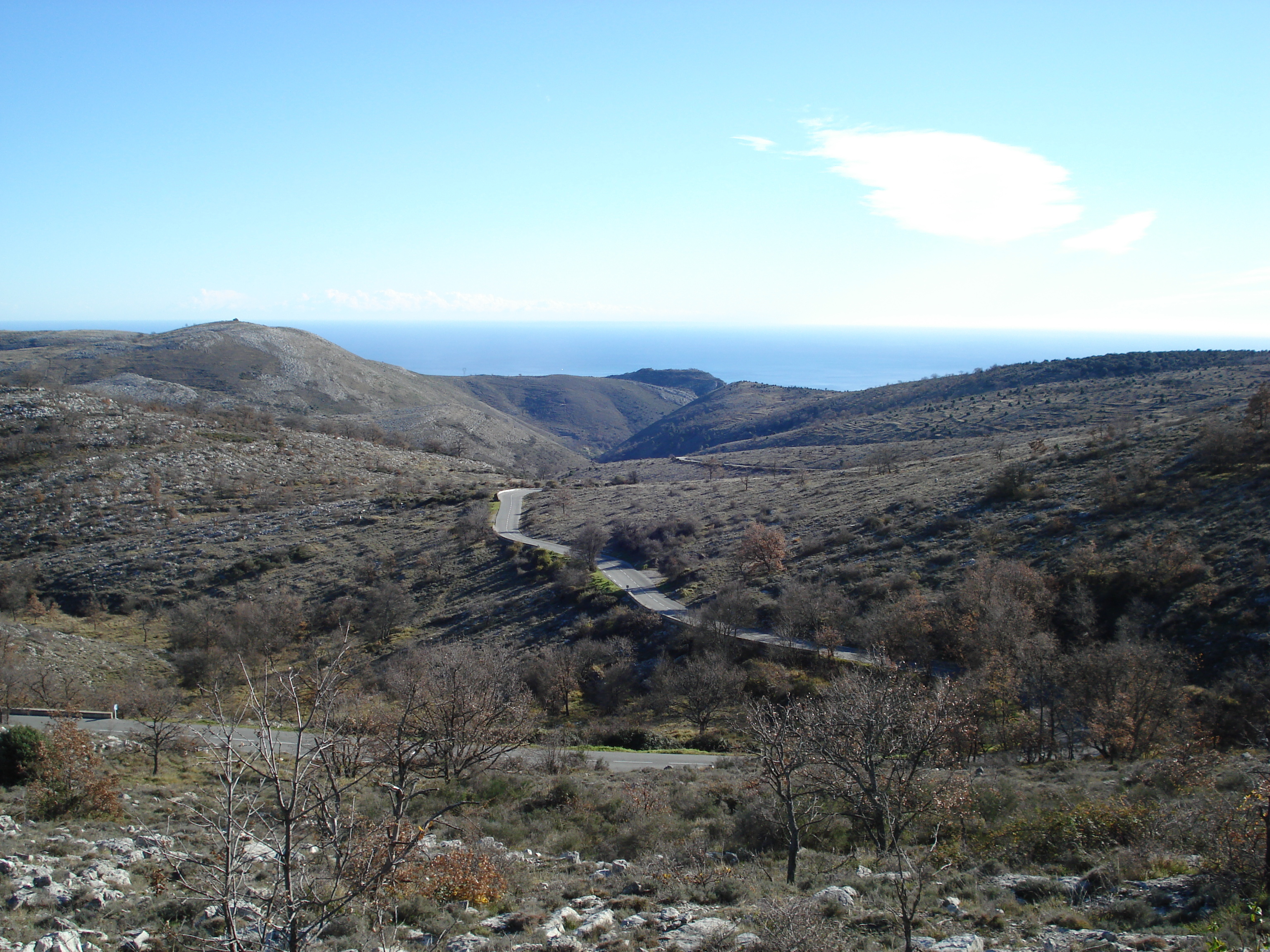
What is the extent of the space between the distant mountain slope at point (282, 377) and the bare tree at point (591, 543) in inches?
2283

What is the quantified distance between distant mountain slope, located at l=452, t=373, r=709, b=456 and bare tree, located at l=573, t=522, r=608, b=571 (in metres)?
103

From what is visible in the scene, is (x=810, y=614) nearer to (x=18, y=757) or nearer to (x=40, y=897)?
(x=40, y=897)

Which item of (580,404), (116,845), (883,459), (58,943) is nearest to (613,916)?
(58,943)

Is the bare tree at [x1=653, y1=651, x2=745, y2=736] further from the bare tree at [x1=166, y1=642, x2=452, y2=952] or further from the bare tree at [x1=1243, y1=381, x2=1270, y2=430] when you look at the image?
the bare tree at [x1=1243, y1=381, x2=1270, y2=430]

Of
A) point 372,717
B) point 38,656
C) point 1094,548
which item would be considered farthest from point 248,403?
point 1094,548

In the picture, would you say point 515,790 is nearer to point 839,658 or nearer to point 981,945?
point 981,945

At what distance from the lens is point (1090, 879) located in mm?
9461

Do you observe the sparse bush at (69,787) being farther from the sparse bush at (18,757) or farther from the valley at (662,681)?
the sparse bush at (18,757)

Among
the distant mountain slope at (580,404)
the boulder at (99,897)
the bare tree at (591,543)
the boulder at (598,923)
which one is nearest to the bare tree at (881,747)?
the boulder at (598,923)

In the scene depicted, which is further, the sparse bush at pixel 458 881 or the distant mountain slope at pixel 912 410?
the distant mountain slope at pixel 912 410

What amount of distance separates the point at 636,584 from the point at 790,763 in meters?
26.8

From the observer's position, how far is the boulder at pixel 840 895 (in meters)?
9.07

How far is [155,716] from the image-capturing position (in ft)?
Answer: 62.1

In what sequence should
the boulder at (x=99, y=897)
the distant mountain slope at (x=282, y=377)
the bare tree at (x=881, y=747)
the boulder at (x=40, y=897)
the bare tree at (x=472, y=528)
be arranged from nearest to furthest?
1. the boulder at (x=40, y=897)
2. the boulder at (x=99, y=897)
3. the bare tree at (x=881, y=747)
4. the bare tree at (x=472, y=528)
5. the distant mountain slope at (x=282, y=377)
